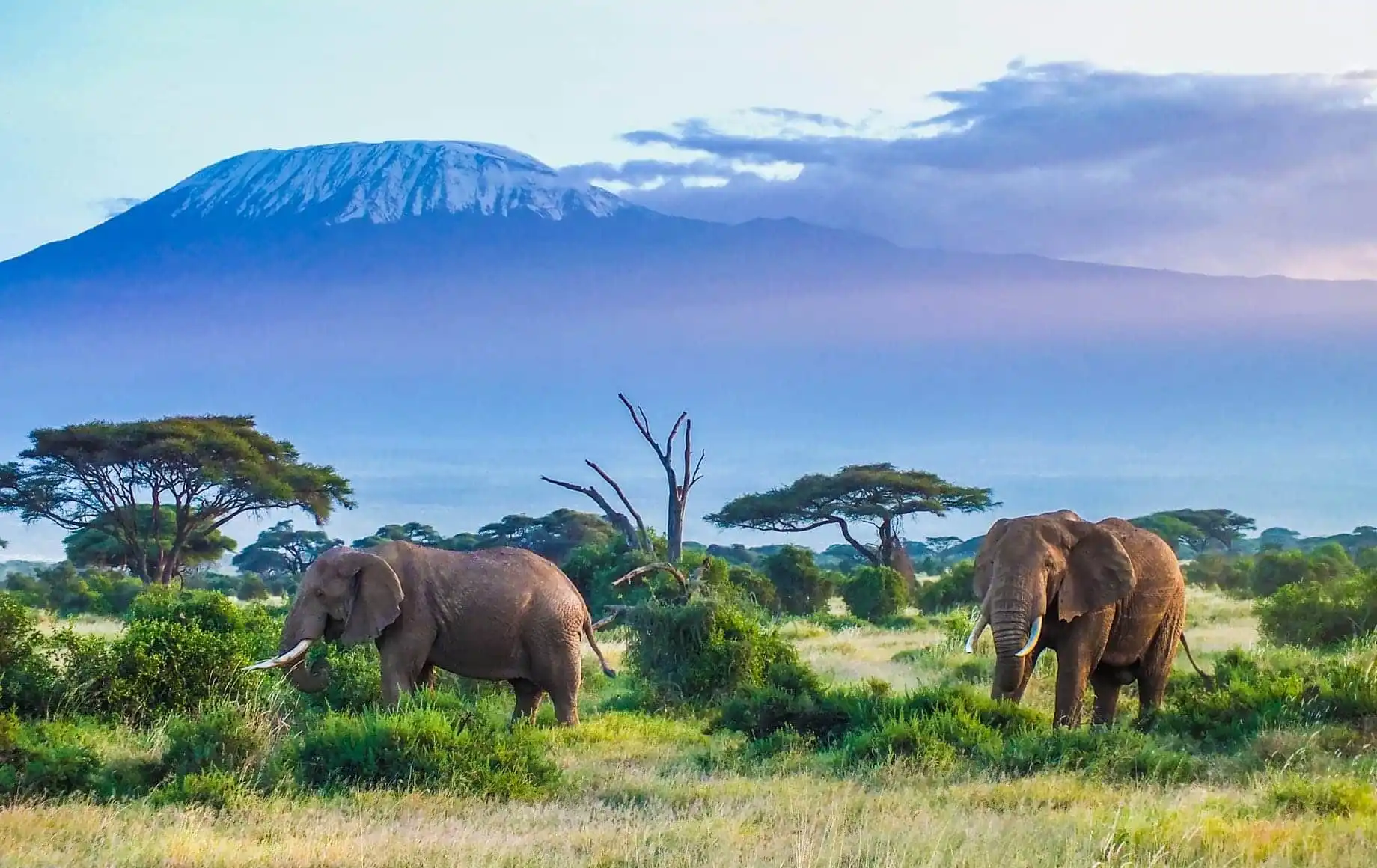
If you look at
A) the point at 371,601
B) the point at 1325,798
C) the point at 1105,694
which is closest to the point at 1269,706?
the point at 1105,694

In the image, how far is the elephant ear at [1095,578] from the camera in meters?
14.5

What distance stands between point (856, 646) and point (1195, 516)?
158ft

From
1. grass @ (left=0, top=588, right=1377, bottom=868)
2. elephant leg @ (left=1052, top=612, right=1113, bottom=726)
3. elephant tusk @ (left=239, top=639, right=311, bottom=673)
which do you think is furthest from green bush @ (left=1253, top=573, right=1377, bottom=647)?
elephant tusk @ (left=239, top=639, right=311, bottom=673)

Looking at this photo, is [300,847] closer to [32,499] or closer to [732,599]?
[732,599]

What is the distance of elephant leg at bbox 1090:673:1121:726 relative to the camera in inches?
618

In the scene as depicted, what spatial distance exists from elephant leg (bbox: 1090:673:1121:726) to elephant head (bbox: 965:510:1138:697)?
56.2 inches

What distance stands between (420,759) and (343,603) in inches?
159

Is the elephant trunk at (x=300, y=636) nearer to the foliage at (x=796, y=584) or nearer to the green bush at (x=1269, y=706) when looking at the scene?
the green bush at (x=1269, y=706)

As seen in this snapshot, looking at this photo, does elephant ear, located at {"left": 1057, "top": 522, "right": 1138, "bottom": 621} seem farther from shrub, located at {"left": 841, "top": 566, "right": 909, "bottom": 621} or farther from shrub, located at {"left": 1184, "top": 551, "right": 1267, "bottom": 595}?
shrub, located at {"left": 1184, "top": 551, "right": 1267, "bottom": 595}

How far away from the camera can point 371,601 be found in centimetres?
1528

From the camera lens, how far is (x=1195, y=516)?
70250mm

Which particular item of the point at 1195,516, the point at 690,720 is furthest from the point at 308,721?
the point at 1195,516

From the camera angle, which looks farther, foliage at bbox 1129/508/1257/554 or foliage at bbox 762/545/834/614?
foliage at bbox 1129/508/1257/554

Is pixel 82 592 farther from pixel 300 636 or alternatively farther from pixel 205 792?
pixel 205 792
